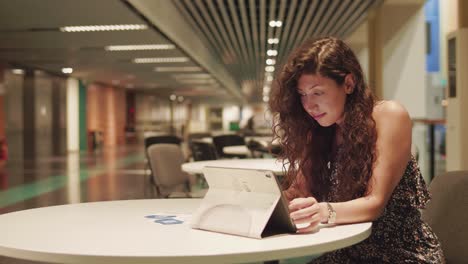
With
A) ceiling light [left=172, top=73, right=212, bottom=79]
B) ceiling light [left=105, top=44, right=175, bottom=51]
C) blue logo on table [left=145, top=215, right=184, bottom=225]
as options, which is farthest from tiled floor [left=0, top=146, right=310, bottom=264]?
ceiling light [left=172, top=73, right=212, bottom=79]

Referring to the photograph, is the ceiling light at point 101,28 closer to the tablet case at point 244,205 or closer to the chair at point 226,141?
the chair at point 226,141

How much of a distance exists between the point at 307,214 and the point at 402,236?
1.29ft

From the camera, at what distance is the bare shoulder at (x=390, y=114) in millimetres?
1793

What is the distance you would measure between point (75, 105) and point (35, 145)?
3865 millimetres

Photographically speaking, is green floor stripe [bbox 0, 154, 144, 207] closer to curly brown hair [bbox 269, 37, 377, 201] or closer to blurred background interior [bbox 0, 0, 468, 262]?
blurred background interior [bbox 0, 0, 468, 262]

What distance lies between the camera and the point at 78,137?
21.3 m

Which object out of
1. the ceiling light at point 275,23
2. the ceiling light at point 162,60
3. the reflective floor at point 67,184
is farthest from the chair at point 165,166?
the ceiling light at point 162,60

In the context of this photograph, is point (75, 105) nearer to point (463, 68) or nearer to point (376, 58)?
point (376, 58)

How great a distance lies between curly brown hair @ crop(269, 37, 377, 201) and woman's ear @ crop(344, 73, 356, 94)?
0.01 meters

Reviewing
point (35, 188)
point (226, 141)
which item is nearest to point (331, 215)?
point (226, 141)

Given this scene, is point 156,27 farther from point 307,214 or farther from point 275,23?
point 307,214

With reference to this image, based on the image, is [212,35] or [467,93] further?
[212,35]

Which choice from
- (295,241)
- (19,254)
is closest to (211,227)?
(295,241)

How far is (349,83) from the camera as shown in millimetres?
→ 1864
